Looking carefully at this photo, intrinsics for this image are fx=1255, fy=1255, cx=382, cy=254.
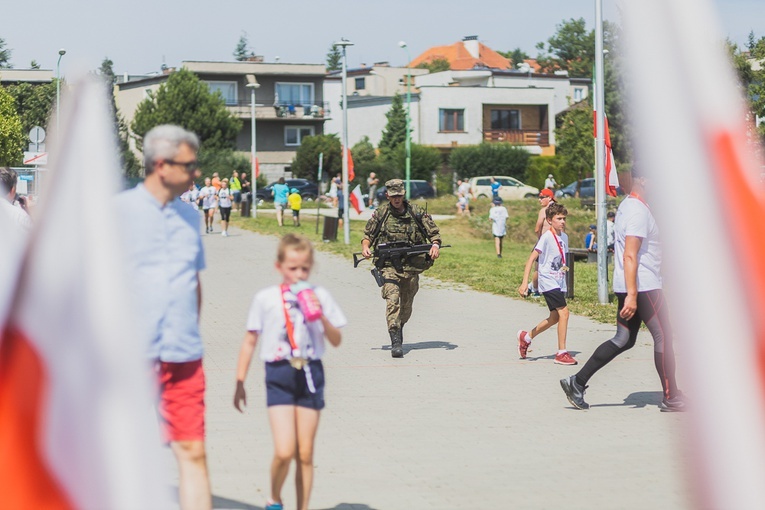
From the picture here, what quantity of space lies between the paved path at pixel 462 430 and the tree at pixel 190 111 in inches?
2329

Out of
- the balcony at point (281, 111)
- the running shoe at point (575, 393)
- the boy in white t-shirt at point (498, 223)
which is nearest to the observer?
the running shoe at point (575, 393)

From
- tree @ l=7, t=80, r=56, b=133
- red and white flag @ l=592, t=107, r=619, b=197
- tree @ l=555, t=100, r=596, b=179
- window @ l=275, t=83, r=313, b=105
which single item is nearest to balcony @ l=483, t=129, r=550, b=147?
window @ l=275, t=83, r=313, b=105

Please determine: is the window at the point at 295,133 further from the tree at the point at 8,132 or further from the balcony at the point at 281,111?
the tree at the point at 8,132

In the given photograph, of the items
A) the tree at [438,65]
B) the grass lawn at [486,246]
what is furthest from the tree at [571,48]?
the grass lawn at [486,246]

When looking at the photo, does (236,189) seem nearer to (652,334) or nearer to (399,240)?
(399,240)

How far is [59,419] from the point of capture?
251 centimetres

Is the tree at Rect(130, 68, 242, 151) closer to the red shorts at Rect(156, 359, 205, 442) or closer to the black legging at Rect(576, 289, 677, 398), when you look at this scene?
the black legging at Rect(576, 289, 677, 398)

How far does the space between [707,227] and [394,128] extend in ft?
262

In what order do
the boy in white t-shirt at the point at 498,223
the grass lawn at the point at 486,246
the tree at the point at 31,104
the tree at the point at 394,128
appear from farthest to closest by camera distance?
the tree at the point at 394,128
the tree at the point at 31,104
the boy in white t-shirt at the point at 498,223
the grass lawn at the point at 486,246

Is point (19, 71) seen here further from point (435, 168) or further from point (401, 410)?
point (401, 410)

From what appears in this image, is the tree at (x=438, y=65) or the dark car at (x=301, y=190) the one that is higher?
the tree at (x=438, y=65)

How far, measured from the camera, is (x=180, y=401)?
5.62 meters

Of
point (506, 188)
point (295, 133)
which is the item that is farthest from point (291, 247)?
point (295, 133)

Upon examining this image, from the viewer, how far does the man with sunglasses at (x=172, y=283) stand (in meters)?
5.47
